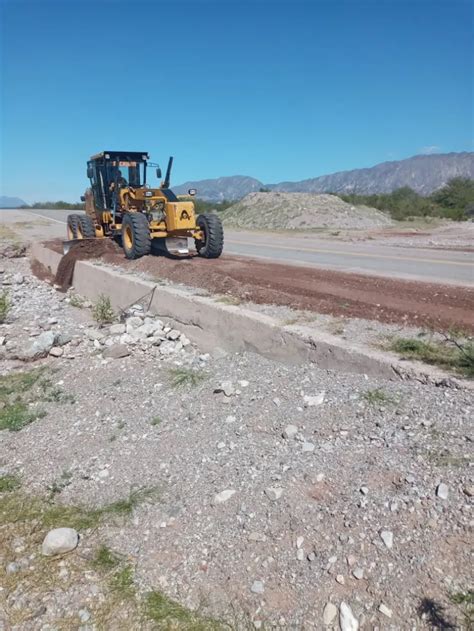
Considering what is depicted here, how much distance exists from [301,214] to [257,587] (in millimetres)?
30653

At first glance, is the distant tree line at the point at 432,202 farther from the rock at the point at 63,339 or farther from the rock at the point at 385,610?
the rock at the point at 385,610

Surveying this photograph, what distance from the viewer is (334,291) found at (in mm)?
8508

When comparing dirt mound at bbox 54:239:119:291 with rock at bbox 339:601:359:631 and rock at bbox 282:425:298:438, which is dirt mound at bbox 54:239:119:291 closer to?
rock at bbox 282:425:298:438

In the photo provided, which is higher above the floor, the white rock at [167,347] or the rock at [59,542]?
the white rock at [167,347]

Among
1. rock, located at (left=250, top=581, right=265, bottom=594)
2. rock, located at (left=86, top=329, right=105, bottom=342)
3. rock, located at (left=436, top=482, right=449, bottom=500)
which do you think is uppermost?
rock, located at (left=436, top=482, right=449, bottom=500)

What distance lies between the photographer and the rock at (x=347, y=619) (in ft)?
9.09

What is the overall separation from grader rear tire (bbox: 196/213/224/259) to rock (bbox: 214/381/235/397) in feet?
23.8

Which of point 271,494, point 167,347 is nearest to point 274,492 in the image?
point 271,494

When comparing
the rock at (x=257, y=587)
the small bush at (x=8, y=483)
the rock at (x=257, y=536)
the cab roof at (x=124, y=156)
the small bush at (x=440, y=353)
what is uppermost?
the cab roof at (x=124, y=156)

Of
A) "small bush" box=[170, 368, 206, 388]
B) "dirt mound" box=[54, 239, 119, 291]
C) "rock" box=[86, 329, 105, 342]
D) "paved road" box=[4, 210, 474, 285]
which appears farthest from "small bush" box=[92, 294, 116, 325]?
"paved road" box=[4, 210, 474, 285]

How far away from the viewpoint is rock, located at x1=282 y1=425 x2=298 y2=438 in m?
4.39

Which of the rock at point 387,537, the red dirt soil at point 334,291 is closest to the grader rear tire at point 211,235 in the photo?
the red dirt soil at point 334,291

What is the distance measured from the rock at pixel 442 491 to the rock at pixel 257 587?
127 cm

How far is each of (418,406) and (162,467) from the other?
2.27 m
